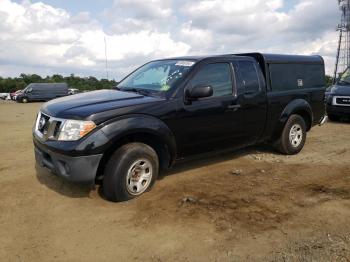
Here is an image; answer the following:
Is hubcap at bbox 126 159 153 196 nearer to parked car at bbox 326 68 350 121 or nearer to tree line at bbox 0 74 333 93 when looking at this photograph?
parked car at bbox 326 68 350 121

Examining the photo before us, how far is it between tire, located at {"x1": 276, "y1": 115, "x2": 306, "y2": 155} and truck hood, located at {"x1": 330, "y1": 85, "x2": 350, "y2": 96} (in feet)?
15.9

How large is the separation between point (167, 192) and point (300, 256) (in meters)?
2.12

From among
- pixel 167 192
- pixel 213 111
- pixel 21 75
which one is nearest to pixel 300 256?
pixel 167 192

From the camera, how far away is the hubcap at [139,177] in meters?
4.90

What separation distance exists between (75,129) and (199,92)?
169 cm

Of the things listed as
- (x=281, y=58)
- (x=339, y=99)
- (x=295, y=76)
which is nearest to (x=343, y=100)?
(x=339, y=99)

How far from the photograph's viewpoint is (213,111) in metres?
5.70

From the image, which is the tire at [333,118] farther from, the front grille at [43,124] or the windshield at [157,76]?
the front grille at [43,124]

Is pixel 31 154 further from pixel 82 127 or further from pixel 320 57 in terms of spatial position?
pixel 320 57

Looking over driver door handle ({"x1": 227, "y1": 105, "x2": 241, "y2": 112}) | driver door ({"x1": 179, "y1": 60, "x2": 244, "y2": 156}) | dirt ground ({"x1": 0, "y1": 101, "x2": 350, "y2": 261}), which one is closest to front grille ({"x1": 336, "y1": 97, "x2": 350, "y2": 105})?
dirt ground ({"x1": 0, "y1": 101, "x2": 350, "y2": 261})

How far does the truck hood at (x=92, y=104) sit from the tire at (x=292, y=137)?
2914 mm

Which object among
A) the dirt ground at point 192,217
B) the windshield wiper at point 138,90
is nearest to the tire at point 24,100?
the dirt ground at point 192,217

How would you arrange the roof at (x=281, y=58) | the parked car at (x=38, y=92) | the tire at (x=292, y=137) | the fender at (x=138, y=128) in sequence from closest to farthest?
the fender at (x=138, y=128) → the roof at (x=281, y=58) → the tire at (x=292, y=137) → the parked car at (x=38, y=92)

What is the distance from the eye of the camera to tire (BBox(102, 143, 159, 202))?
473 centimetres
